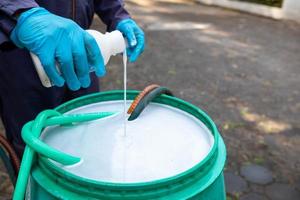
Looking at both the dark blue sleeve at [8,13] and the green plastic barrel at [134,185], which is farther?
the dark blue sleeve at [8,13]

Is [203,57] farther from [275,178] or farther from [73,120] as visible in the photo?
[73,120]

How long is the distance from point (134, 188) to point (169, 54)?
3224mm

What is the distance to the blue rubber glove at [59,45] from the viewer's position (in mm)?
952

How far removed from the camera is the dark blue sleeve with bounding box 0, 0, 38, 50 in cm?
101

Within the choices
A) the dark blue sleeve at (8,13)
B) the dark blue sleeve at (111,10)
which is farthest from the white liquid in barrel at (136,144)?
the dark blue sleeve at (111,10)

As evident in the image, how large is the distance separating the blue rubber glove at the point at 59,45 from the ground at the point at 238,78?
1269mm

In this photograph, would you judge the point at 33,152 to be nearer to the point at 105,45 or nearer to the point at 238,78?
the point at 105,45

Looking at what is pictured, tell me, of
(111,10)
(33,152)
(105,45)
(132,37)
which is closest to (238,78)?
(111,10)

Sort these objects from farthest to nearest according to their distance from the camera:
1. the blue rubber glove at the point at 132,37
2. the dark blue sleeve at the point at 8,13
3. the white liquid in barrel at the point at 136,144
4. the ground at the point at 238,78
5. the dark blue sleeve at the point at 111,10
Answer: the ground at the point at 238,78 → the dark blue sleeve at the point at 111,10 → the blue rubber glove at the point at 132,37 → the dark blue sleeve at the point at 8,13 → the white liquid in barrel at the point at 136,144

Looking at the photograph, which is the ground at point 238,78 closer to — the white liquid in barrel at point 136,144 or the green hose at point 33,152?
the white liquid in barrel at point 136,144

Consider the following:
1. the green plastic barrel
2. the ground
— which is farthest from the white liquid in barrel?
the ground

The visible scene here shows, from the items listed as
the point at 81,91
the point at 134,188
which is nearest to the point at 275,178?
the point at 81,91

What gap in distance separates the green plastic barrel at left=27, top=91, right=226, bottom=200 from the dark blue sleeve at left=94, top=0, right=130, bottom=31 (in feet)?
2.44

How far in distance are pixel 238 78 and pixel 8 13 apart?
268 centimetres
